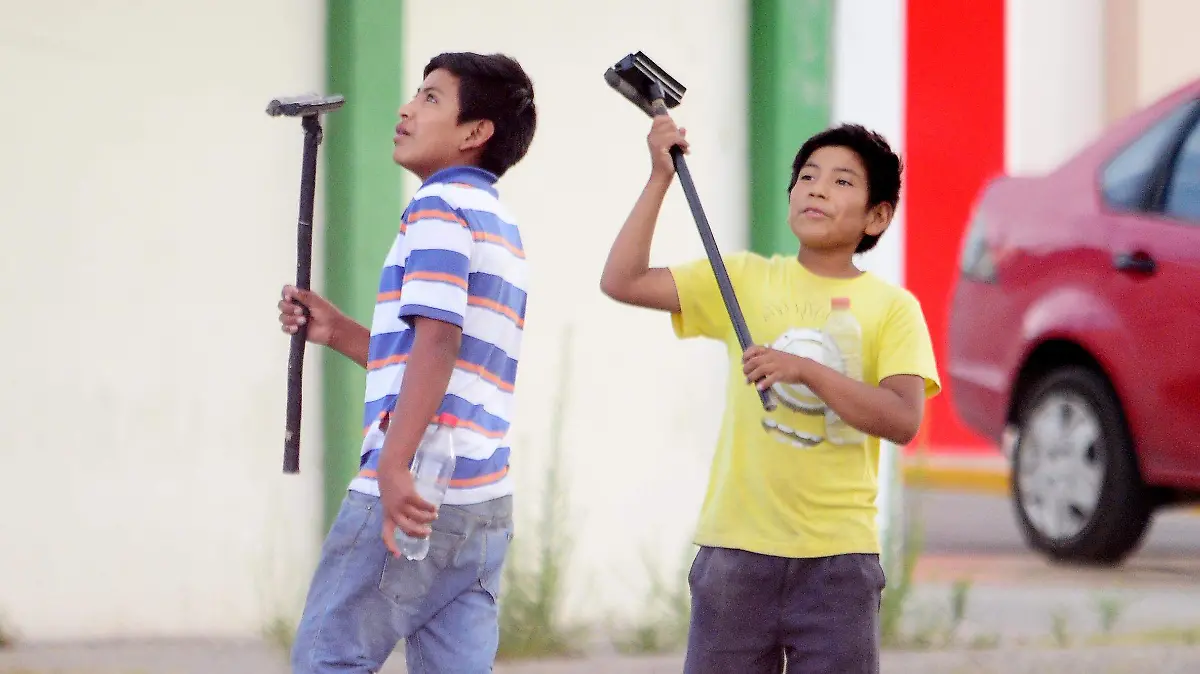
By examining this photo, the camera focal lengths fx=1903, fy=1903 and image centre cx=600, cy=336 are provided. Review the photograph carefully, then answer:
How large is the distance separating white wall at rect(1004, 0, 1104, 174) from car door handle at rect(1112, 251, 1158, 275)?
21.7ft

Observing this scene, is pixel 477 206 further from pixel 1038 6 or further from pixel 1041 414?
pixel 1038 6

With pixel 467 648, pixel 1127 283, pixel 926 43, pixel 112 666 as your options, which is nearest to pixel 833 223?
pixel 467 648

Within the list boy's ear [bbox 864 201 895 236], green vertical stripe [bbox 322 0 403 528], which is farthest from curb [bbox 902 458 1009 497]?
boy's ear [bbox 864 201 895 236]

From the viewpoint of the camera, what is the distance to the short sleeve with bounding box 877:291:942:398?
3549 millimetres

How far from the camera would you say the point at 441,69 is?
140 inches

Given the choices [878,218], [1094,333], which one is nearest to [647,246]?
[878,218]

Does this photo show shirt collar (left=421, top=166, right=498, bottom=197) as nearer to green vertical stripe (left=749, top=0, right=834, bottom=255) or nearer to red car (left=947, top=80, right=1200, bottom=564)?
green vertical stripe (left=749, top=0, right=834, bottom=255)

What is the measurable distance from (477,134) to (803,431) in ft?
2.69

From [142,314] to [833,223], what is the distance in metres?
2.83

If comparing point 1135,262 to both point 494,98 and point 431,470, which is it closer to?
point 494,98

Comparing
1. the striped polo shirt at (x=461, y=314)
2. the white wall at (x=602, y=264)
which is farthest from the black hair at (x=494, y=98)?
the white wall at (x=602, y=264)

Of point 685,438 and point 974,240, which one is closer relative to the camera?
point 685,438

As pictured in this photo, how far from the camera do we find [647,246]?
11.7 feet

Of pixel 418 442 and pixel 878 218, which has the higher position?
pixel 878 218
